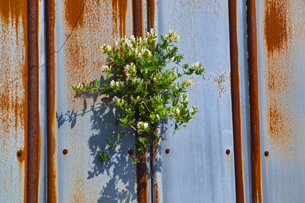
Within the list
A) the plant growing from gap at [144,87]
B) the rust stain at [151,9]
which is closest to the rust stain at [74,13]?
the plant growing from gap at [144,87]

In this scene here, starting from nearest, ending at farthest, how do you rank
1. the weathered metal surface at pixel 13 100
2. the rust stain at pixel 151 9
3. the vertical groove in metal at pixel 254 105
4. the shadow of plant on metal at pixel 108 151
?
the weathered metal surface at pixel 13 100, the shadow of plant on metal at pixel 108 151, the rust stain at pixel 151 9, the vertical groove in metal at pixel 254 105

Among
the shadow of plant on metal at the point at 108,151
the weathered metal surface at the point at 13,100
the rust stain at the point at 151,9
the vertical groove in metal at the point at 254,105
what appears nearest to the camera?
the weathered metal surface at the point at 13,100

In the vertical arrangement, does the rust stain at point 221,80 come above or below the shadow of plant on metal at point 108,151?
above

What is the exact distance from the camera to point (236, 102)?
172cm

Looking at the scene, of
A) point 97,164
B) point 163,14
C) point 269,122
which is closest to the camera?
point 97,164

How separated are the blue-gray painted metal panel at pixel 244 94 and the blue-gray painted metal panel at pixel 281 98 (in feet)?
0.31

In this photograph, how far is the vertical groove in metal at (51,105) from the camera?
4.66ft

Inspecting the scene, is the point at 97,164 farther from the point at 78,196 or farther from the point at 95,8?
the point at 95,8

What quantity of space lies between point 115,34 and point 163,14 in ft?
1.08

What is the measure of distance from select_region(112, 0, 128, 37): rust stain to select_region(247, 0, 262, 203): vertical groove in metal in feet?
2.72

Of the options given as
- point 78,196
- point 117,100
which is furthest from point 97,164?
point 117,100

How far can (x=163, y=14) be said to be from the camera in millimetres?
1639

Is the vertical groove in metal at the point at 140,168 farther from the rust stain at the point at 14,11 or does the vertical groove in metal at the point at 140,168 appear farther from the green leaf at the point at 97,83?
the rust stain at the point at 14,11

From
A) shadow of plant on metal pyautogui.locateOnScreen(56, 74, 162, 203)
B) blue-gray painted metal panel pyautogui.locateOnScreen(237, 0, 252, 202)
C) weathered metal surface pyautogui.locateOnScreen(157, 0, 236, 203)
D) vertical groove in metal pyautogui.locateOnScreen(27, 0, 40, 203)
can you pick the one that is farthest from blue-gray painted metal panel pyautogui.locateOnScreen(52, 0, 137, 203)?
blue-gray painted metal panel pyautogui.locateOnScreen(237, 0, 252, 202)
